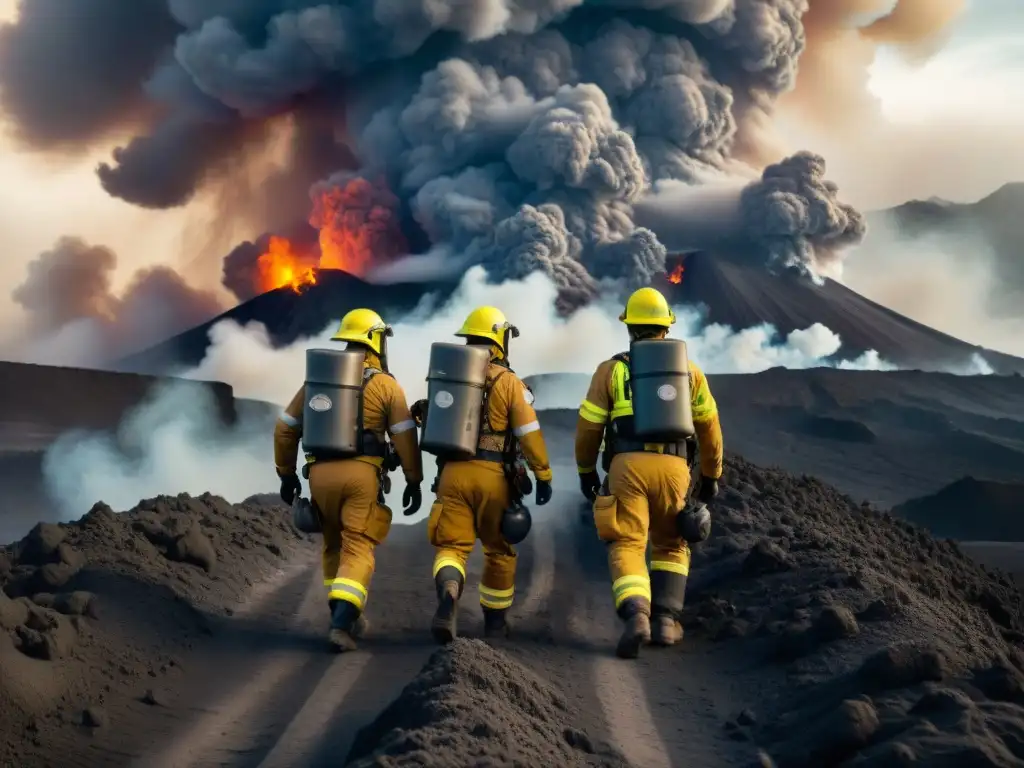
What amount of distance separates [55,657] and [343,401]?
2745mm

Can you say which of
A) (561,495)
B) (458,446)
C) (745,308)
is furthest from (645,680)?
(745,308)

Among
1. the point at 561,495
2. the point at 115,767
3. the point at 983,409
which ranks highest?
the point at 983,409

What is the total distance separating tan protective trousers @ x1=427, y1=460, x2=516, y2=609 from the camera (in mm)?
8266

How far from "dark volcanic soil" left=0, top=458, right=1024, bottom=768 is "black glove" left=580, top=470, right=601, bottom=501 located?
1.23 meters

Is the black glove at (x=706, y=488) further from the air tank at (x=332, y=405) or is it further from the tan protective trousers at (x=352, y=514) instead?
the air tank at (x=332, y=405)

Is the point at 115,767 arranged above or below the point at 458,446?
below

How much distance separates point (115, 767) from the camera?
5961 mm

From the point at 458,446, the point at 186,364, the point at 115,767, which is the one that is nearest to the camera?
the point at 115,767

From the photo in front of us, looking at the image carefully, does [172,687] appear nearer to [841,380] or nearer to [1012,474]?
[1012,474]

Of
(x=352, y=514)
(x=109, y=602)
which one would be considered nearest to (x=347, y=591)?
(x=352, y=514)

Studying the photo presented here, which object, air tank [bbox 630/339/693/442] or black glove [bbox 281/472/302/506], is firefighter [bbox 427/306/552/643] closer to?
air tank [bbox 630/339/693/442]

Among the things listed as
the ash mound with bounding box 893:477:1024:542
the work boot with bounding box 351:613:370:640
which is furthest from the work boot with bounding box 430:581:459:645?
the ash mound with bounding box 893:477:1024:542

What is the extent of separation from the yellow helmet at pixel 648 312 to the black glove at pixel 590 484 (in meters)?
1.26

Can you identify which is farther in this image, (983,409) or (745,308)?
(745,308)
